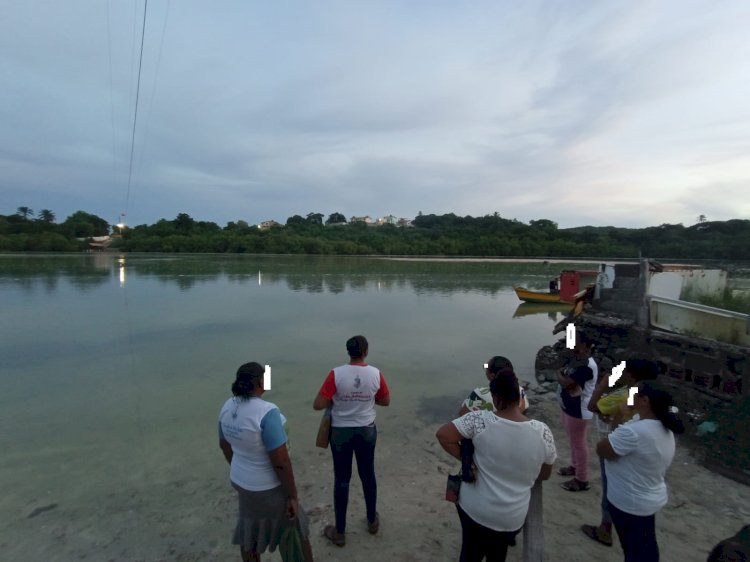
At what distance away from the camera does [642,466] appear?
98.9 inches

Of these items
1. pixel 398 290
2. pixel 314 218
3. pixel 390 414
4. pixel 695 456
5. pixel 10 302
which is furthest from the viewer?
pixel 314 218

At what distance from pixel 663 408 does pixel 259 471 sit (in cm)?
248

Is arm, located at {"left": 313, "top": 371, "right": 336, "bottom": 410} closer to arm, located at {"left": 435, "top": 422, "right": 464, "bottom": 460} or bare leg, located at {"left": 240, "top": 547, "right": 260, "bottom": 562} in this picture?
bare leg, located at {"left": 240, "top": 547, "right": 260, "bottom": 562}

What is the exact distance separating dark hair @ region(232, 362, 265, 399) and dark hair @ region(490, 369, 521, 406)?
1414 mm

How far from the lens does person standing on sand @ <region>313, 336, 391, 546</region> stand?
3305mm

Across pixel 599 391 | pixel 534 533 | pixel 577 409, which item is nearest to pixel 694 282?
pixel 577 409

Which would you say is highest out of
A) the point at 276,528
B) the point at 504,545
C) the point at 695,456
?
the point at 504,545

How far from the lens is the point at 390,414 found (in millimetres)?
7168

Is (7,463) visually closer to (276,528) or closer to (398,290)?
(276,528)

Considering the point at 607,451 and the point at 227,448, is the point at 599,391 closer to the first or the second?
the point at 607,451

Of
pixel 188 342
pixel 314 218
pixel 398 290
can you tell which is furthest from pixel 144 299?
pixel 314 218

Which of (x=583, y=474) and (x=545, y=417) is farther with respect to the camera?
(x=545, y=417)

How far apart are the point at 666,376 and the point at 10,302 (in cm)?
2635

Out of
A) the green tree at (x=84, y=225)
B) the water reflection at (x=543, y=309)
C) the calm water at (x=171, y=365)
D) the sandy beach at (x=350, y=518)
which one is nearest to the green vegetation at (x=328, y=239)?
the green tree at (x=84, y=225)
